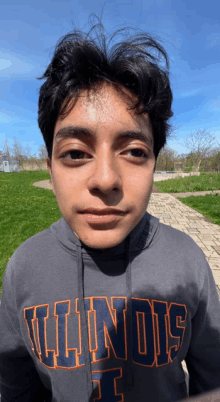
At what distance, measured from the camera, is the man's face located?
73 centimetres

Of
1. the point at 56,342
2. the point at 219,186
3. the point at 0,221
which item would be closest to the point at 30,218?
the point at 0,221

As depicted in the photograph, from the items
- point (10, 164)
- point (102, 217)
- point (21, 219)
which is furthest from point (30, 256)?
point (10, 164)

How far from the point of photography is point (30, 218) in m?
6.80

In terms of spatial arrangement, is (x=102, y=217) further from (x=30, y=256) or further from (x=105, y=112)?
(x=30, y=256)

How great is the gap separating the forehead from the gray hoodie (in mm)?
473

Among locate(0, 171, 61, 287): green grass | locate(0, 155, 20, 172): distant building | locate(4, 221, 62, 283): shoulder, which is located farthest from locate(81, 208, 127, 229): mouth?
locate(0, 155, 20, 172): distant building

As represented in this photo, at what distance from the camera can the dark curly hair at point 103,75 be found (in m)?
0.83

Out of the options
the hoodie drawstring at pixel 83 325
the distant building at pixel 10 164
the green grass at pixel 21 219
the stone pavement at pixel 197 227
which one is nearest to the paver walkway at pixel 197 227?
A: the stone pavement at pixel 197 227

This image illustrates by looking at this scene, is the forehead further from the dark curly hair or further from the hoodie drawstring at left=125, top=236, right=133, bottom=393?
the hoodie drawstring at left=125, top=236, right=133, bottom=393

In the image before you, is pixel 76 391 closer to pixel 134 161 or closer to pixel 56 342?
pixel 56 342

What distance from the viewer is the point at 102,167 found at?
722 millimetres

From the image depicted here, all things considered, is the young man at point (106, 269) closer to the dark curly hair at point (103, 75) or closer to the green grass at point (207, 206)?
the dark curly hair at point (103, 75)

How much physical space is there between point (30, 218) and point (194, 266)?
6.49m

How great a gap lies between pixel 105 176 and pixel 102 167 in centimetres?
4
